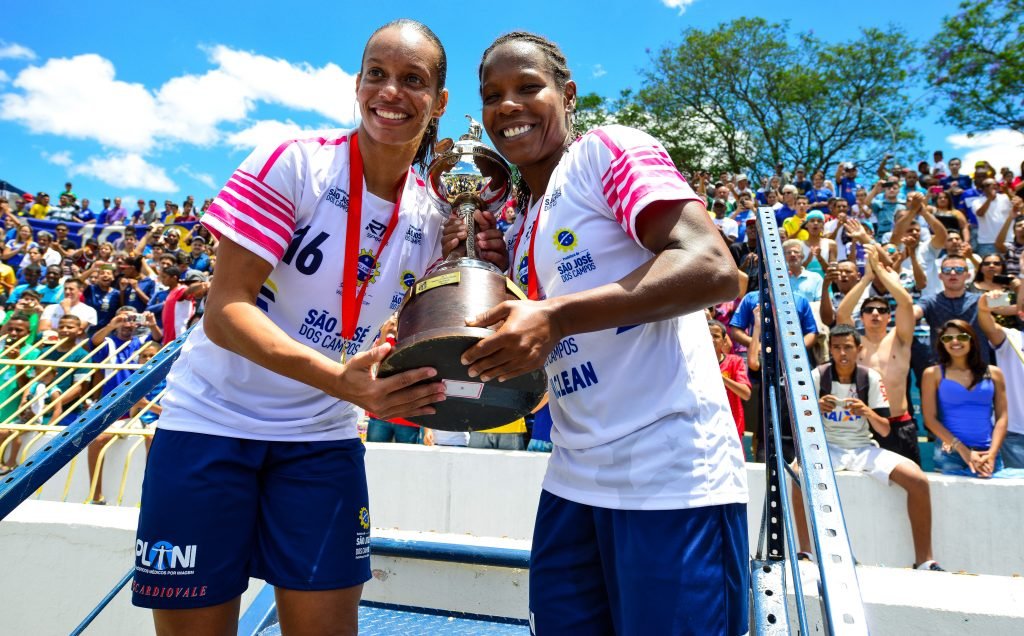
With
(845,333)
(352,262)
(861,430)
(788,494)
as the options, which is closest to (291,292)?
(352,262)

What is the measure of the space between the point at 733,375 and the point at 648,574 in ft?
17.0

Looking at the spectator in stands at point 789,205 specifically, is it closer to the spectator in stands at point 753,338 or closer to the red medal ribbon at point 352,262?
the spectator in stands at point 753,338

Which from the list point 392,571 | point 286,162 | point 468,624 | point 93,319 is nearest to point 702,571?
point 286,162

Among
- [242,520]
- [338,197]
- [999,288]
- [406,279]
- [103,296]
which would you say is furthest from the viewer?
[103,296]

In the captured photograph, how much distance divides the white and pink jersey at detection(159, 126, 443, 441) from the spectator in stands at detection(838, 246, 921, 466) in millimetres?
4894

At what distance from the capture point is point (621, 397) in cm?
189

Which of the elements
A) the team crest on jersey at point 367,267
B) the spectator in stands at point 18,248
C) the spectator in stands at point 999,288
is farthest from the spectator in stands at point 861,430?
the spectator in stands at point 18,248

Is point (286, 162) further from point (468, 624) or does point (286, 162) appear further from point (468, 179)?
point (468, 624)

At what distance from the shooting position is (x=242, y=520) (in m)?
2.20

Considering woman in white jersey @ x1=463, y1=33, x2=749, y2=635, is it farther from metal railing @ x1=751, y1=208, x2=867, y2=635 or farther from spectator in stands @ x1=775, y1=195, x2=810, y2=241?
spectator in stands @ x1=775, y1=195, x2=810, y2=241

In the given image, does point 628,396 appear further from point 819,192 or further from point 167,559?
point 819,192

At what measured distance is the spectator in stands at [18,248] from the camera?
16016mm

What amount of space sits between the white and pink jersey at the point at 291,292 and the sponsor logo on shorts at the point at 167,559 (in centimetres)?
35

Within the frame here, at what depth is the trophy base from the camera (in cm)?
164
